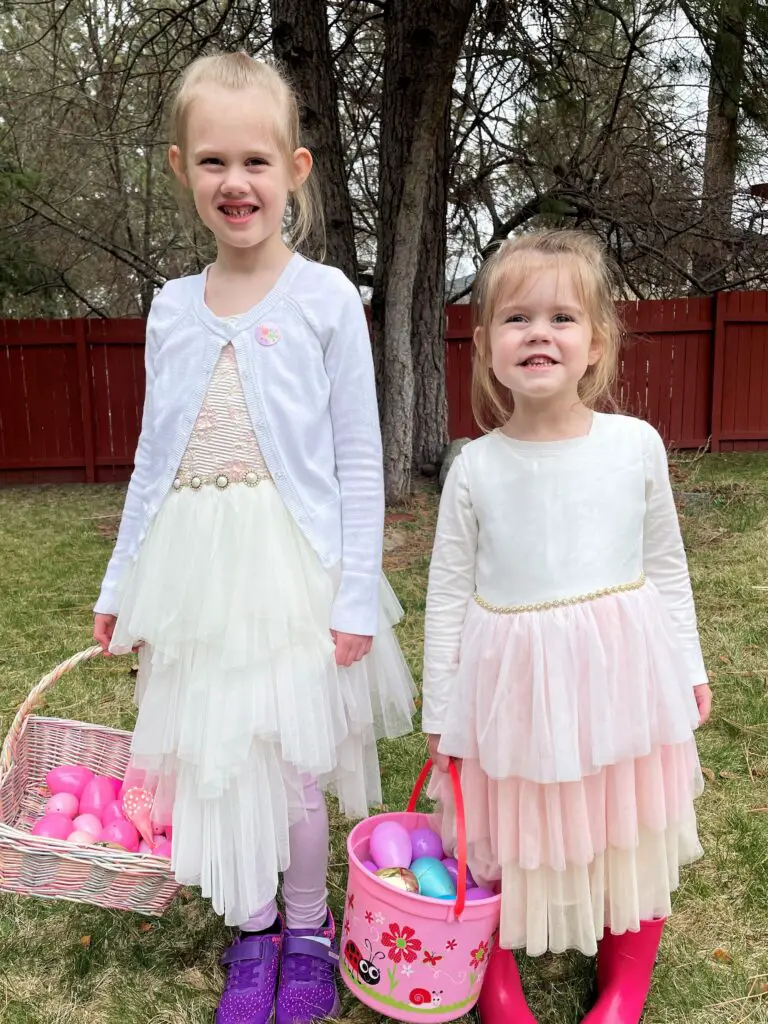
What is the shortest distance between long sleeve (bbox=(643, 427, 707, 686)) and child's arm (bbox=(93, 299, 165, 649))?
2.96ft

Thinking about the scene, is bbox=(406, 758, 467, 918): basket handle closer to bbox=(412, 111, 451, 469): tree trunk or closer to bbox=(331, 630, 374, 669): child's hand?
bbox=(331, 630, 374, 669): child's hand

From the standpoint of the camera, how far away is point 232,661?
1.38 m

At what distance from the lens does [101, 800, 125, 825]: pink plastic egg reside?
1.84 m

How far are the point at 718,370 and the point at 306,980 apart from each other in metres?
7.98

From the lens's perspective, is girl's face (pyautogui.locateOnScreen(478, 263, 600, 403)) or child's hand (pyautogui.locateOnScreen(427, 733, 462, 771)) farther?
child's hand (pyautogui.locateOnScreen(427, 733, 462, 771))

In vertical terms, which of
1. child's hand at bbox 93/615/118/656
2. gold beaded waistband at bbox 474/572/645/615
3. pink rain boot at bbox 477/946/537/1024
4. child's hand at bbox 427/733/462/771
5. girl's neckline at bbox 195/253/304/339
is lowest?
pink rain boot at bbox 477/946/537/1024

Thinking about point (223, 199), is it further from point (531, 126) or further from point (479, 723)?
point (531, 126)

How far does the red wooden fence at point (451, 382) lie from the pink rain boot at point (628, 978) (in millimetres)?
6862

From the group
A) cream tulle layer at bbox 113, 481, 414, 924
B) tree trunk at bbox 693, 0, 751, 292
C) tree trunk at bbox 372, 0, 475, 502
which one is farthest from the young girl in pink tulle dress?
tree trunk at bbox 372, 0, 475, 502

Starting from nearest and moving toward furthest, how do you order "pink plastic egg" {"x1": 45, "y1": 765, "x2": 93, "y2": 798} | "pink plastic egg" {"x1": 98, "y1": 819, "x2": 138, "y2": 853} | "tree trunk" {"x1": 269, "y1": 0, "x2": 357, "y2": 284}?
1. "pink plastic egg" {"x1": 98, "y1": 819, "x2": 138, "y2": 853}
2. "pink plastic egg" {"x1": 45, "y1": 765, "x2": 93, "y2": 798}
3. "tree trunk" {"x1": 269, "y1": 0, "x2": 357, "y2": 284}

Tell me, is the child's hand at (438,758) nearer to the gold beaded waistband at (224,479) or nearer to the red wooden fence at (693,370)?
the gold beaded waistband at (224,479)

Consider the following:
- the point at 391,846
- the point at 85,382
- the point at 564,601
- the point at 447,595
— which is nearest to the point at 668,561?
the point at 564,601

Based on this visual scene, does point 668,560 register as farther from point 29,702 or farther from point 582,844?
point 29,702

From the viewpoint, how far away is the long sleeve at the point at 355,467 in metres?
1.43
